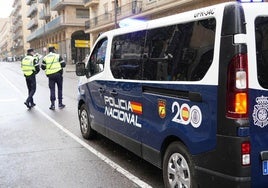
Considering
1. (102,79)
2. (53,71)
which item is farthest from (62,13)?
(102,79)

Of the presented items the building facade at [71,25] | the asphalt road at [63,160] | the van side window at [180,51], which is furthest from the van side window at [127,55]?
the building facade at [71,25]

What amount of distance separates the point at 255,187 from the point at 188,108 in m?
0.97

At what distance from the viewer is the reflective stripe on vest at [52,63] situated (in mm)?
12398

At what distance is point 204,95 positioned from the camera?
3.90 m

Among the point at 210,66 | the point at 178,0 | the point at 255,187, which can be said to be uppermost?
the point at 178,0

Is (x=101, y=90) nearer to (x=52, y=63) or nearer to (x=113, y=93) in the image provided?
(x=113, y=93)

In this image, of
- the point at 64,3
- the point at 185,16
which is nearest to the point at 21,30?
the point at 64,3

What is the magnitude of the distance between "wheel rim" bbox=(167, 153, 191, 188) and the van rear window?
848 millimetres

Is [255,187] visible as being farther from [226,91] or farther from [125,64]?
[125,64]

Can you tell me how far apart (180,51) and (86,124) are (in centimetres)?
384

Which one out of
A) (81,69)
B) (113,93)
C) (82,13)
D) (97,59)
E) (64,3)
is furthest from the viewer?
(82,13)

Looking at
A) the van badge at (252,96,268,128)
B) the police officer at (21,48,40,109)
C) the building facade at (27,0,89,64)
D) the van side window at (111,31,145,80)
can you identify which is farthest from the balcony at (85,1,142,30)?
the van badge at (252,96,268,128)

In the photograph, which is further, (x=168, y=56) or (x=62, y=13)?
(x=62, y=13)

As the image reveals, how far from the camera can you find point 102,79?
6.59 meters
